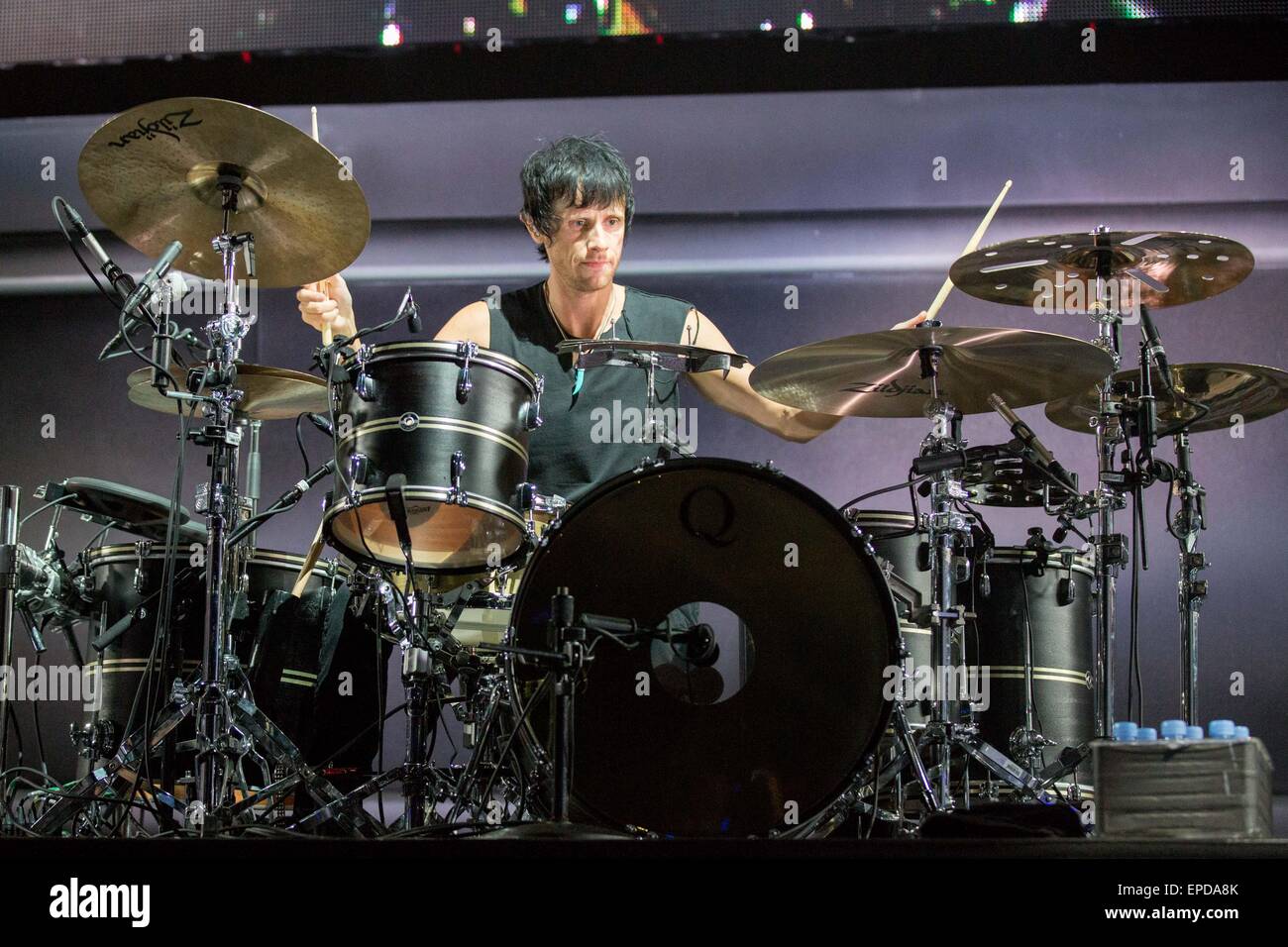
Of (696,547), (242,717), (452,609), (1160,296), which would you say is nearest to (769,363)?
(696,547)

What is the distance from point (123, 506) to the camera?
3.94 meters

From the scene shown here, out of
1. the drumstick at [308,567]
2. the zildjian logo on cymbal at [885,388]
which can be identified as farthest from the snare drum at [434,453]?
the zildjian logo on cymbal at [885,388]

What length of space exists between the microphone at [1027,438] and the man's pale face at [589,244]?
47.6 inches

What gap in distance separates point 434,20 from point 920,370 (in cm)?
209

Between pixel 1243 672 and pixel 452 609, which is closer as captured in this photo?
pixel 452 609

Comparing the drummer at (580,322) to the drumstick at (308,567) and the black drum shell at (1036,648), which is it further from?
the black drum shell at (1036,648)

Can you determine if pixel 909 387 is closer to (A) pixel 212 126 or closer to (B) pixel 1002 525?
(B) pixel 1002 525

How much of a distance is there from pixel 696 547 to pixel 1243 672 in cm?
278

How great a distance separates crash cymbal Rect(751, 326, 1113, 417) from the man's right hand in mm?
1231

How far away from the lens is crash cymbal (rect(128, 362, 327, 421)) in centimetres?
375

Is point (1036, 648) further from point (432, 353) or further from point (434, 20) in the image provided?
point (434, 20)

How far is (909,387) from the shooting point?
359 centimetres

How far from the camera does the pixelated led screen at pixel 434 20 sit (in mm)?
4328
